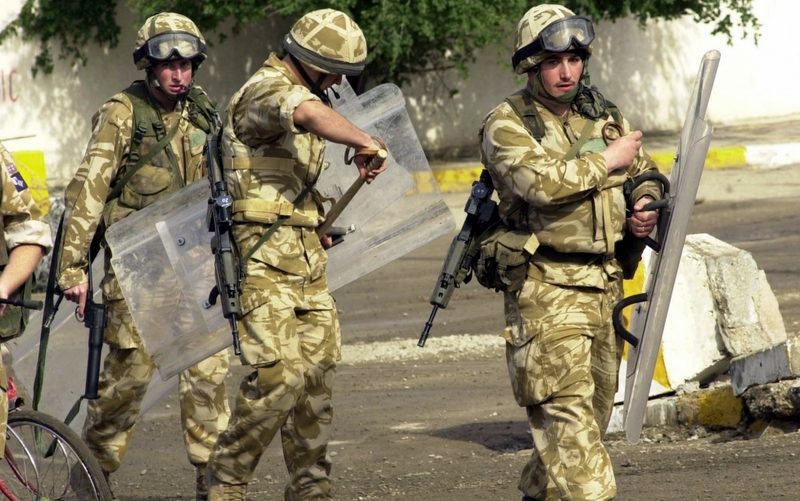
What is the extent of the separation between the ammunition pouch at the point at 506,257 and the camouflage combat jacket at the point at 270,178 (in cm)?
71

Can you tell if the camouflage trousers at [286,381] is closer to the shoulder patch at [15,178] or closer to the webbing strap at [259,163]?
the webbing strap at [259,163]

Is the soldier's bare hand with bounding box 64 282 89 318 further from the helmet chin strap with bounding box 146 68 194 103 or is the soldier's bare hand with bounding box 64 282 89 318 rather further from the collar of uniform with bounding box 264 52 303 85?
the collar of uniform with bounding box 264 52 303 85

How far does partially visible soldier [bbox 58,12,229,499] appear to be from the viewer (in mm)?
5797

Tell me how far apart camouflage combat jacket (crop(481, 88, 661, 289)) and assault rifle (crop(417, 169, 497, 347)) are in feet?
0.18

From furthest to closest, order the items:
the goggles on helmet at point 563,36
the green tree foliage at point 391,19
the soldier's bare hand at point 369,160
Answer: the green tree foliage at point 391,19 → the soldier's bare hand at point 369,160 → the goggles on helmet at point 563,36

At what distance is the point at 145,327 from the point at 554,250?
5.55ft

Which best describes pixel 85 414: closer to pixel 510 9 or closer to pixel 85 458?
pixel 85 458

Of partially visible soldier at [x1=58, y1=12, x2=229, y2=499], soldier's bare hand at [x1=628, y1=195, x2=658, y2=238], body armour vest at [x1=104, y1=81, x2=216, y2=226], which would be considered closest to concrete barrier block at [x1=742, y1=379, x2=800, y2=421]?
soldier's bare hand at [x1=628, y1=195, x2=658, y2=238]

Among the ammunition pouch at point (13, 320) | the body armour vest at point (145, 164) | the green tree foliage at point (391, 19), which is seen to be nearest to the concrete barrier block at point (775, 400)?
the body armour vest at point (145, 164)

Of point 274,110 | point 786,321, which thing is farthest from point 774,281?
point 274,110

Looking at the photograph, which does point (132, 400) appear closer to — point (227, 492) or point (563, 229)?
point (227, 492)

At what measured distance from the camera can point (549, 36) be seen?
4801 millimetres

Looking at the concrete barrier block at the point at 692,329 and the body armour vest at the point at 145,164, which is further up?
the body armour vest at the point at 145,164

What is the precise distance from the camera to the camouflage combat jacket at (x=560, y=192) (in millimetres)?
4684
